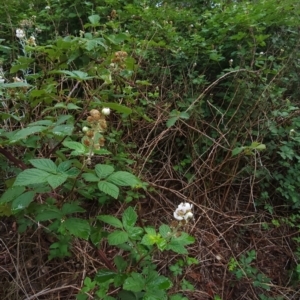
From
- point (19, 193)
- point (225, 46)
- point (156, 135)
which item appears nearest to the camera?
point (19, 193)

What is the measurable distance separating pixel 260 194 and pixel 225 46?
1.23 meters

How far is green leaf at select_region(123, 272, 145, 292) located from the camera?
1.15m

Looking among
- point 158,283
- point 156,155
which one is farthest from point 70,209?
point 156,155

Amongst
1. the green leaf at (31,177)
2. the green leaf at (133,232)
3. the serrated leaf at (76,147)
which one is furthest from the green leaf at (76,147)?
the green leaf at (133,232)

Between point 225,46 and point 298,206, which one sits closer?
point 298,206

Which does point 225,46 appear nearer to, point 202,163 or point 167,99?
point 167,99

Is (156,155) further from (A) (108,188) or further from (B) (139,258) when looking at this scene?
(A) (108,188)

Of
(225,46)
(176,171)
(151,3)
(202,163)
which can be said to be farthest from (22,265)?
(151,3)

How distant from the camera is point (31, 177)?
1.02 m

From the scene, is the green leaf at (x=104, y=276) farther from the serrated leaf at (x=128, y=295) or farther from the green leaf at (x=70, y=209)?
the green leaf at (x=70, y=209)

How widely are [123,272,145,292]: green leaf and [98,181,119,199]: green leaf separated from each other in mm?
347

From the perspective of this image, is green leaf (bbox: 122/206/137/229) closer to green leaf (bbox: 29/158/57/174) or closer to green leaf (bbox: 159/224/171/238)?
green leaf (bbox: 159/224/171/238)

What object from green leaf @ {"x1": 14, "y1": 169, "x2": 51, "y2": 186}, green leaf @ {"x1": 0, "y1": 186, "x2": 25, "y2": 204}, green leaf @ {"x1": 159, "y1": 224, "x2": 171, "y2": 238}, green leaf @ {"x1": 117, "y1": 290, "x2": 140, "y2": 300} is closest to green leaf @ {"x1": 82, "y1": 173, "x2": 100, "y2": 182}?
green leaf @ {"x1": 14, "y1": 169, "x2": 51, "y2": 186}

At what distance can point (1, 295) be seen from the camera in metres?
1.70
